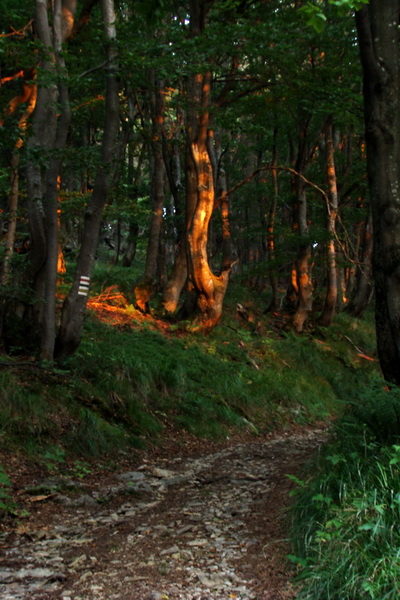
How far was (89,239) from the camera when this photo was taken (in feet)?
25.1

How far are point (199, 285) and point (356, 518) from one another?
29.0ft

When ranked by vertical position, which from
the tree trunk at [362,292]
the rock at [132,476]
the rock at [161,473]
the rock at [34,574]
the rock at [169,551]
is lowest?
the rock at [161,473]

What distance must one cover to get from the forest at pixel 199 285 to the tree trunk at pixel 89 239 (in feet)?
0.10

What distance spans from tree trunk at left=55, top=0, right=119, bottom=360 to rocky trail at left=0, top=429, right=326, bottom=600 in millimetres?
2337

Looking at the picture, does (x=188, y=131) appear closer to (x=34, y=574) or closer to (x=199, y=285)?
(x=199, y=285)

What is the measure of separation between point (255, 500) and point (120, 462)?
2.12 m

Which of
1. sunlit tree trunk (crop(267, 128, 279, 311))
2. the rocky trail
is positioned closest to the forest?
sunlit tree trunk (crop(267, 128, 279, 311))

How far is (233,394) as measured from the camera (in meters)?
9.82

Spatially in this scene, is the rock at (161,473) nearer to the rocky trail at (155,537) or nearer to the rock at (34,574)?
the rocky trail at (155,537)

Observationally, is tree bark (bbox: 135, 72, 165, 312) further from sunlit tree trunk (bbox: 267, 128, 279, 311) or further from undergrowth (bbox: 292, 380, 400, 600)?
undergrowth (bbox: 292, 380, 400, 600)

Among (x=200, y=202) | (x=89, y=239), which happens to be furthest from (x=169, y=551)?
(x=200, y=202)

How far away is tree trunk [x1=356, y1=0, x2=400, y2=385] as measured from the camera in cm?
522

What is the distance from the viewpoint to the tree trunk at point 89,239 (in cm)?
751

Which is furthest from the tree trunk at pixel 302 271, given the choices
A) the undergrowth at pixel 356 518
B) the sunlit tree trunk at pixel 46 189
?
the undergrowth at pixel 356 518
